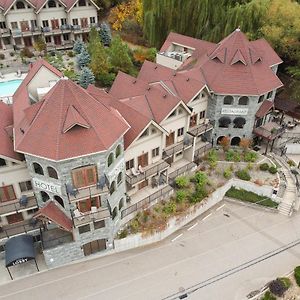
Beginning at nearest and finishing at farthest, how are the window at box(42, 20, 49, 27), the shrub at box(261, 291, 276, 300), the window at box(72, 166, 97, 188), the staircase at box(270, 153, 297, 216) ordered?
the window at box(72, 166, 97, 188) → the shrub at box(261, 291, 276, 300) → the staircase at box(270, 153, 297, 216) → the window at box(42, 20, 49, 27)

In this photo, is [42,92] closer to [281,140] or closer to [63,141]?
[63,141]

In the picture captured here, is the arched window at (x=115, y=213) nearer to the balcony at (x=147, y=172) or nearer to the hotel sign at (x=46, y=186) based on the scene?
the balcony at (x=147, y=172)

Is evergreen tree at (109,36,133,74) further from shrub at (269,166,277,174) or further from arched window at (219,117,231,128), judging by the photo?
shrub at (269,166,277,174)

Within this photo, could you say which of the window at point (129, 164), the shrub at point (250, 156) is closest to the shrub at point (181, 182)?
the window at point (129, 164)

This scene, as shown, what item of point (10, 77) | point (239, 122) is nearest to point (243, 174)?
point (239, 122)

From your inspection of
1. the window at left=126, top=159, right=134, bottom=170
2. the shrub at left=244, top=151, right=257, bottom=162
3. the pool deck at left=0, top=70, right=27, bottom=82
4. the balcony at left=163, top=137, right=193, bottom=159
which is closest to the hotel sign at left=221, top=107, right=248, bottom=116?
the shrub at left=244, top=151, right=257, bottom=162

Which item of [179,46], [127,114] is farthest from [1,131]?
[179,46]
